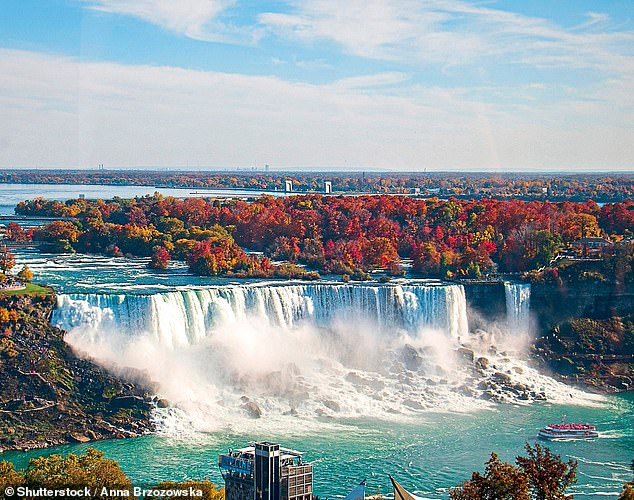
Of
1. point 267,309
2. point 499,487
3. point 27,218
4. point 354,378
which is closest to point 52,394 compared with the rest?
point 267,309

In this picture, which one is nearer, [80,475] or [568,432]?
[80,475]

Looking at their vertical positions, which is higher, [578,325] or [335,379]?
[578,325]

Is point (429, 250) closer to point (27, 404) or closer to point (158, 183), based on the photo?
point (27, 404)

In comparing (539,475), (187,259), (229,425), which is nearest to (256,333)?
(229,425)

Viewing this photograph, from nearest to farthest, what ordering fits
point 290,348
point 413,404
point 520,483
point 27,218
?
point 520,483 < point 413,404 < point 290,348 < point 27,218

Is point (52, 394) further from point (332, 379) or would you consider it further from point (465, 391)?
point (465, 391)

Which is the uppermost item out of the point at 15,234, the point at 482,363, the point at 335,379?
the point at 15,234

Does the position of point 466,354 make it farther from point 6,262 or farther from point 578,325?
point 6,262

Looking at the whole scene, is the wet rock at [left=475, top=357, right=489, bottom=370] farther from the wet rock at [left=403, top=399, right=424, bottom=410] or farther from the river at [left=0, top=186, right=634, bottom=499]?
the wet rock at [left=403, top=399, right=424, bottom=410]

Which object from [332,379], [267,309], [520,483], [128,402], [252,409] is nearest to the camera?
[520,483]

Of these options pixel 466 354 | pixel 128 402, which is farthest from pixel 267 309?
pixel 128 402
